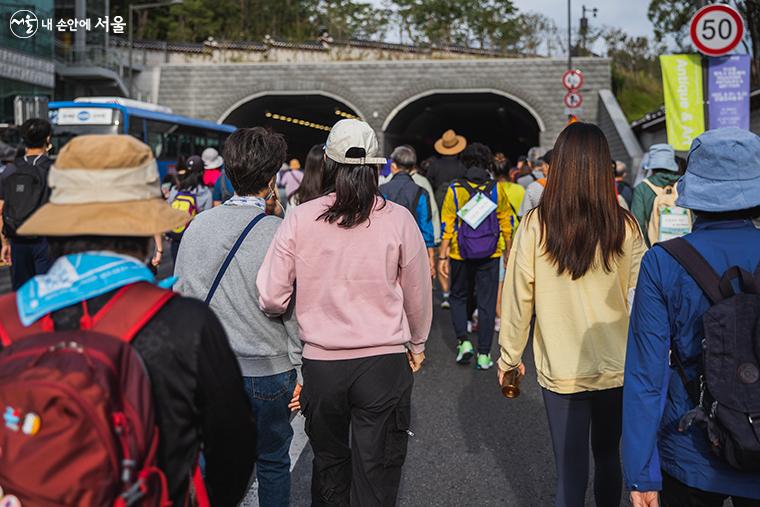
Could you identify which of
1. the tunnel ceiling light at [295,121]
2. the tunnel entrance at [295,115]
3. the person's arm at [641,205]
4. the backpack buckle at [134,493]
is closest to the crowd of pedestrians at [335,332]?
the backpack buckle at [134,493]

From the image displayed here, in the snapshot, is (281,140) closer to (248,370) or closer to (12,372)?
(248,370)

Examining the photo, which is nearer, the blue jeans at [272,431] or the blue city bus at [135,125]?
the blue jeans at [272,431]

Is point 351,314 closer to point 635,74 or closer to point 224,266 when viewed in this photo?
point 224,266

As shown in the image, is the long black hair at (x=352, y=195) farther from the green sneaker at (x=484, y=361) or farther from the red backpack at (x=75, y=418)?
the green sneaker at (x=484, y=361)

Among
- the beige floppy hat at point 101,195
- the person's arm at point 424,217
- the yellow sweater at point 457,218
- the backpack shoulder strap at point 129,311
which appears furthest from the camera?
the person's arm at point 424,217

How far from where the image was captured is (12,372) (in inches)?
60.2

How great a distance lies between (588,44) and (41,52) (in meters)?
21.3

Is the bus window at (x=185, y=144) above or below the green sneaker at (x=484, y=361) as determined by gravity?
above

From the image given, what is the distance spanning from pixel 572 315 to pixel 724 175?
0.95 meters

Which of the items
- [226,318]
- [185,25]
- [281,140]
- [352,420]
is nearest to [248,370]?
[226,318]

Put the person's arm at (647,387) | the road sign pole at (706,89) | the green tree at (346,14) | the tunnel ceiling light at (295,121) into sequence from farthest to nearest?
the green tree at (346,14) < the tunnel ceiling light at (295,121) < the road sign pole at (706,89) < the person's arm at (647,387)

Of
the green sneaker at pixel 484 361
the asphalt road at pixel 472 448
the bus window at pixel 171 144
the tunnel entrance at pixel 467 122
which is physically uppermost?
the tunnel entrance at pixel 467 122

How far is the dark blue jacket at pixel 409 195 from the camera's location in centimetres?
727

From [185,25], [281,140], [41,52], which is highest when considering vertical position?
[185,25]
